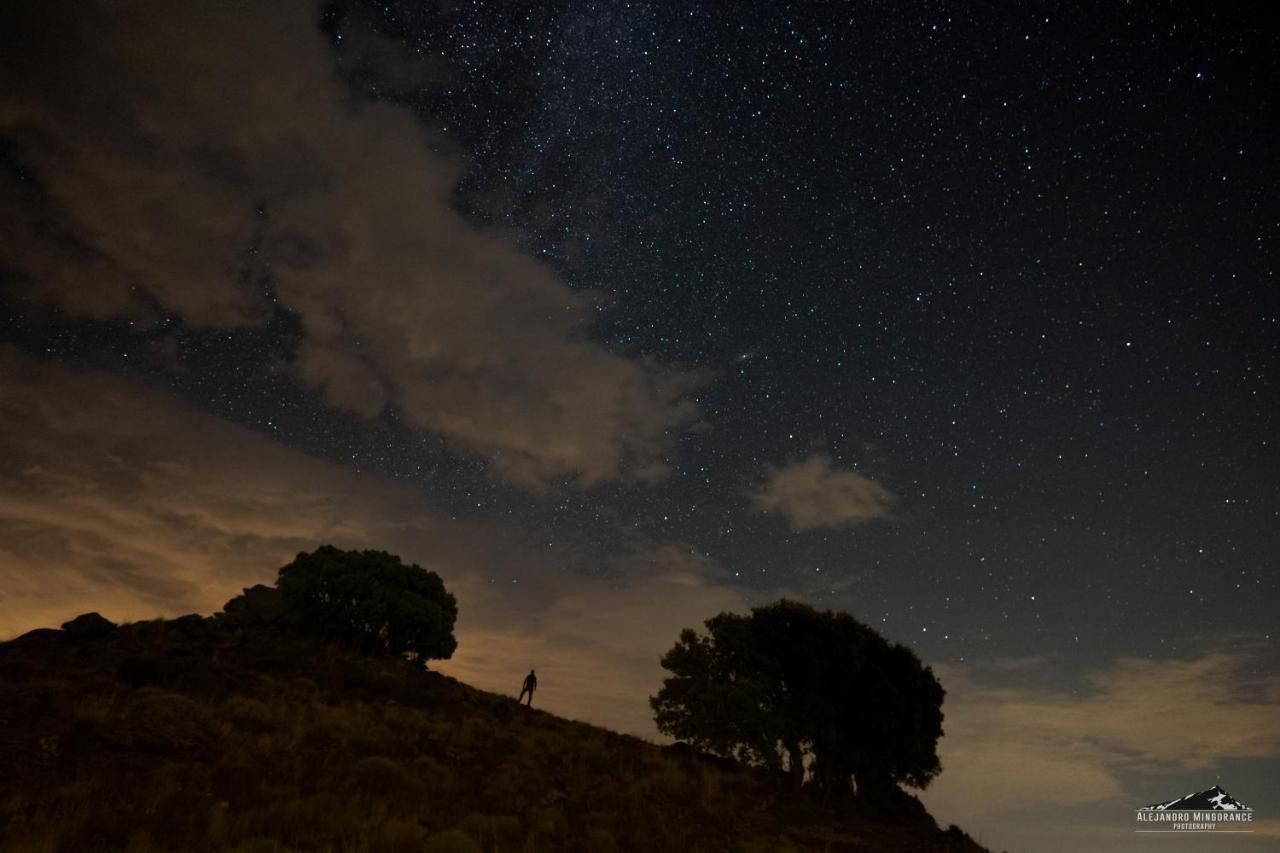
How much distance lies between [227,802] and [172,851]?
→ 2805mm

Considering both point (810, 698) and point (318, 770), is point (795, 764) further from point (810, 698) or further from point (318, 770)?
point (318, 770)

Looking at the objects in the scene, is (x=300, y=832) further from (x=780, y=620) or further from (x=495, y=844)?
(x=780, y=620)

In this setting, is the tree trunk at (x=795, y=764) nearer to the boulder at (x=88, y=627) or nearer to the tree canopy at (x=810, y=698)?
the tree canopy at (x=810, y=698)

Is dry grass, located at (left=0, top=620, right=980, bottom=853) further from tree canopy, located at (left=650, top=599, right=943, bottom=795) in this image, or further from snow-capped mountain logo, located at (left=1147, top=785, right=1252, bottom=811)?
snow-capped mountain logo, located at (left=1147, top=785, right=1252, bottom=811)

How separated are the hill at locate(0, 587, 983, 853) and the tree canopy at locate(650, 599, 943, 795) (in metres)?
1.29

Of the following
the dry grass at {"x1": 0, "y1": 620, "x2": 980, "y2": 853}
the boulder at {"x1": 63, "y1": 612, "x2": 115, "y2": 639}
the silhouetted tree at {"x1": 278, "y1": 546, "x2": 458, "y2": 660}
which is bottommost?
the dry grass at {"x1": 0, "y1": 620, "x2": 980, "y2": 853}

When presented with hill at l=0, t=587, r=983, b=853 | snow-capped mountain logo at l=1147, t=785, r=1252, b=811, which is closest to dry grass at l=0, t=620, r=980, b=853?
hill at l=0, t=587, r=983, b=853

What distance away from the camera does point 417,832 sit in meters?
11.4

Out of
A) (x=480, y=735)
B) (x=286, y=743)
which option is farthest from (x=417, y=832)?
(x=480, y=735)

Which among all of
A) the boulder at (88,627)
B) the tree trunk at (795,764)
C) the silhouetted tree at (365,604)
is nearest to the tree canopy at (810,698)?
the tree trunk at (795,764)

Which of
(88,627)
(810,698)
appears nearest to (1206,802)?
(810,698)

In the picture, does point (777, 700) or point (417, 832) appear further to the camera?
point (777, 700)

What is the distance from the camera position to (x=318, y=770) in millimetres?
15156

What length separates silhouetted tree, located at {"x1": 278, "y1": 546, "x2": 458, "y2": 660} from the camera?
A: 33.6 meters
